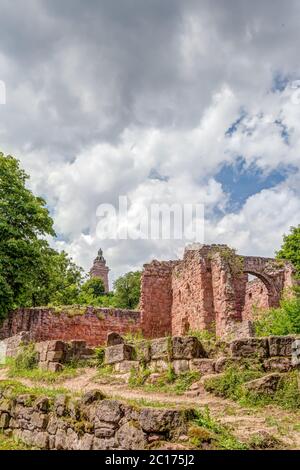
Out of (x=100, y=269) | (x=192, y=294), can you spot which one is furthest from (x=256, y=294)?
(x=100, y=269)

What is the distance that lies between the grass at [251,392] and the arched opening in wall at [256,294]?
16.1 metres

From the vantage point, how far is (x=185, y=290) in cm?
2380

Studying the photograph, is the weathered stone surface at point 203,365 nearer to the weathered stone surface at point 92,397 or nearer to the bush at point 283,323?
the weathered stone surface at point 92,397

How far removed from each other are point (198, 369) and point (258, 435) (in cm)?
381

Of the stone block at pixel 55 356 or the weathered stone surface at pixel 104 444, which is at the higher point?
the stone block at pixel 55 356

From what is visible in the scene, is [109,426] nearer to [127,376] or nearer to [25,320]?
[127,376]

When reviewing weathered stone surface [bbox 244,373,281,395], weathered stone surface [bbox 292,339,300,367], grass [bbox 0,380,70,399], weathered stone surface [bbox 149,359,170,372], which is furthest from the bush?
grass [bbox 0,380,70,399]

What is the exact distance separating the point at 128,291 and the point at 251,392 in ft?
168

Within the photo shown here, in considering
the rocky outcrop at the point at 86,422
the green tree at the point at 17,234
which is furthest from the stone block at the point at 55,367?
the green tree at the point at 17,234

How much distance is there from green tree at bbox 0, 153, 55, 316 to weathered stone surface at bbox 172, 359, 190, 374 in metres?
12.0

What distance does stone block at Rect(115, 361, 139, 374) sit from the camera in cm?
1036

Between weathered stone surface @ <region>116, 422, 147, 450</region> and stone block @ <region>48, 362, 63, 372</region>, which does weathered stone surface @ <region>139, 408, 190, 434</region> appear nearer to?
weathered stone surface @ <region>116, 422, 147, 450</region>

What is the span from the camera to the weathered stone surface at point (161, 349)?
9870 mm

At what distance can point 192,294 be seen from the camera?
22750mm
